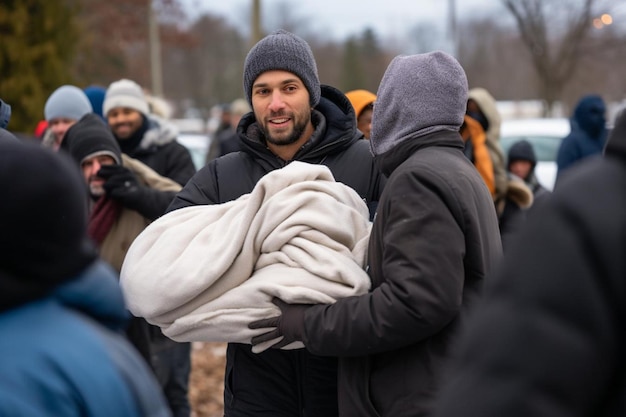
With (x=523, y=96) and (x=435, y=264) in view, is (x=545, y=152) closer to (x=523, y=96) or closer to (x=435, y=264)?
(x=435, y=264)

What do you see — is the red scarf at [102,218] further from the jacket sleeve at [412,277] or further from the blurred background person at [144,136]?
Answer: the jacket sleeve at [412,277]

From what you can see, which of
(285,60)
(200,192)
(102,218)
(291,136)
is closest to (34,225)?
(200,192)

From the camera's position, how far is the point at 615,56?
30422mm

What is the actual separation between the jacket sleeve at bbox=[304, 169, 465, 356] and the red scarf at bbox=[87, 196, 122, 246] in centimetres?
302

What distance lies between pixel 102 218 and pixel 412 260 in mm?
3280

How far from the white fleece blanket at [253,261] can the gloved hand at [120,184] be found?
7.25 ft

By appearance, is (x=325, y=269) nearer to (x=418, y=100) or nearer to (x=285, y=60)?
(x=418, y=100)

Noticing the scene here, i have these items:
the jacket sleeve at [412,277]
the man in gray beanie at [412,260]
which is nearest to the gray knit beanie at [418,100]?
the man in gray beanie at [412,260]

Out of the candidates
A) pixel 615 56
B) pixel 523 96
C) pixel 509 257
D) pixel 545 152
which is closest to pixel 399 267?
pixel 509 257

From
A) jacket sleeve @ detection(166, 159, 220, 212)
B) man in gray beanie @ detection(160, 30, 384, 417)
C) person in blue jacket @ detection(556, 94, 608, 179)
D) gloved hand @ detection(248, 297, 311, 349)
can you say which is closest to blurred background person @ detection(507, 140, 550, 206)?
person in blue jacket @ detection(556, 94, 608, 179)

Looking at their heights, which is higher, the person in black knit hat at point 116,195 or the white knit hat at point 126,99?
the white knit hat at point 126,99

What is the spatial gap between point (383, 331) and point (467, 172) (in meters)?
0.56

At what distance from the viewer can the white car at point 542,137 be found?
44.5ft

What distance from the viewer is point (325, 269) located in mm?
3297
